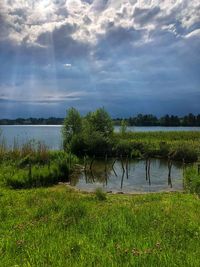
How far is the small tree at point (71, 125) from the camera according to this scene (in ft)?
141

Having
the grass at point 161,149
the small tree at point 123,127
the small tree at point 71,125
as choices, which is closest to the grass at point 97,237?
the grass at point 161,149

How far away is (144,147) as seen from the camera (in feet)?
140

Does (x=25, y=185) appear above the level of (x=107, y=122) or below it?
below

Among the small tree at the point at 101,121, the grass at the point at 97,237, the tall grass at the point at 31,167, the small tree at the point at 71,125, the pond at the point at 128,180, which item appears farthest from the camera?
the small tree at the point at 101,121

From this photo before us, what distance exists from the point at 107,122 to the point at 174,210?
33.9m

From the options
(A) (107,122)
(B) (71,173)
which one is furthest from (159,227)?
(A) (107,122)

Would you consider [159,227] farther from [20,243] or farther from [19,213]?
[19,213]

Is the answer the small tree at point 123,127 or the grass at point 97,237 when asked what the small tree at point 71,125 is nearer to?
the small tree at point 123,127

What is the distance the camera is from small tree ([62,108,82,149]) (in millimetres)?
42938

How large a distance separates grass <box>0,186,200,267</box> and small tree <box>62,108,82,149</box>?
31.8 m

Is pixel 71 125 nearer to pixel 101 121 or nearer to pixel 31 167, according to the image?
pixel 101 121

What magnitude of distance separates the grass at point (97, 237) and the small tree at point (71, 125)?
104ft

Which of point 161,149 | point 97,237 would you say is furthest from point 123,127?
point 97,237

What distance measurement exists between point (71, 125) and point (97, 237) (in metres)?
36.2
